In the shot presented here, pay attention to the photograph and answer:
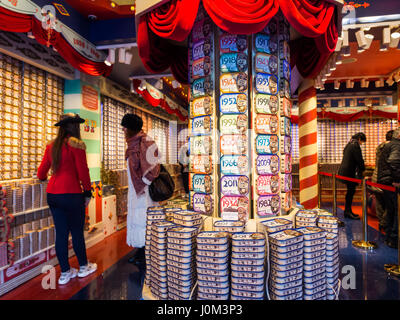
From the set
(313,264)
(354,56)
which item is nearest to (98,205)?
(313,264)

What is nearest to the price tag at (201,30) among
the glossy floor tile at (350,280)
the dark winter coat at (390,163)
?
the glossy floor tile at (350,280)

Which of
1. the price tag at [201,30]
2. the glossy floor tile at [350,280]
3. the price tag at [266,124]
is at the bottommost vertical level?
the glossy floor tile at [350,280]

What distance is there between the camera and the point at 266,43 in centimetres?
262

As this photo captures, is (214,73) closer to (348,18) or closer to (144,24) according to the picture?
(144,24)

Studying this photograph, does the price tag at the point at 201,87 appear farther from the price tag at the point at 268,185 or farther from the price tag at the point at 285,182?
the price tag at the point at 285,182

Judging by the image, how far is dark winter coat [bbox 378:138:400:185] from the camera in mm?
4031

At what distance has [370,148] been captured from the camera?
984cm

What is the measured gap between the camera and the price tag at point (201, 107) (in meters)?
2.65

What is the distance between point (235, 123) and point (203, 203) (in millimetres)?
869

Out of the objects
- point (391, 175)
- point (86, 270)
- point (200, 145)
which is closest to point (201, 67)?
point (200, 145)

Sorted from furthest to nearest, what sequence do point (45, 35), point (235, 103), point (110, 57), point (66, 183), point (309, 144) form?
point (309, 144) < point (110, 57) < point (45, 35) < point (66, 183) < point (235, 103)

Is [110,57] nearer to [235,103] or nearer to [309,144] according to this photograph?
[235,103]

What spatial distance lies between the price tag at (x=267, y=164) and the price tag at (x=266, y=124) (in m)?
0.25
